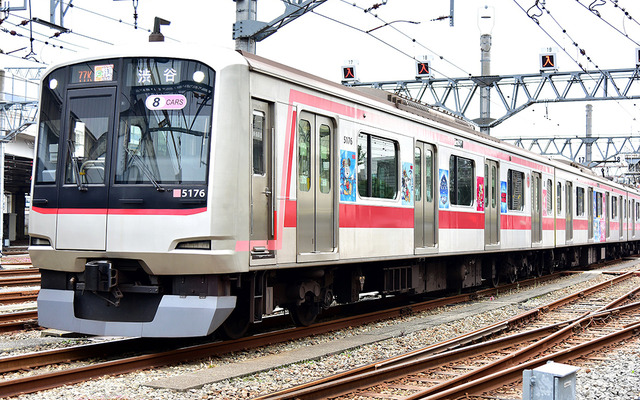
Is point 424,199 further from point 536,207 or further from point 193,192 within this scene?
point 536,207

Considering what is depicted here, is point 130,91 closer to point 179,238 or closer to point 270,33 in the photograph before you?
point 179,238

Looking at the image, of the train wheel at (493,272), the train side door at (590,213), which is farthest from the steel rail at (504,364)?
the train side door at (590,213)

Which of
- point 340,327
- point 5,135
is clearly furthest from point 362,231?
point 5,135

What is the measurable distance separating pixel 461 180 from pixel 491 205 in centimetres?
182

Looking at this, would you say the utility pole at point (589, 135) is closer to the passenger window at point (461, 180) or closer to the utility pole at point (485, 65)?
the utility pole at point (485, 65)

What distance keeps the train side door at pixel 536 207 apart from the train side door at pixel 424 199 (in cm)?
650

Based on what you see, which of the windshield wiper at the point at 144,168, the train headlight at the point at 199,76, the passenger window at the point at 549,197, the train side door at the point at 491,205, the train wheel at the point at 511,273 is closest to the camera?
the windshield wiper at the point at 144,168

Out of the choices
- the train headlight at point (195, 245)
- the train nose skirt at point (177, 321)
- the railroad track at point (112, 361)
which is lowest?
the railroad track at point (112, 361)

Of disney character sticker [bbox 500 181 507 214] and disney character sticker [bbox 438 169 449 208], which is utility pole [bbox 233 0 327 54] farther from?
disney character sticker [bbox 500 181 507 214]

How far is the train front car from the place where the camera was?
7.68 m

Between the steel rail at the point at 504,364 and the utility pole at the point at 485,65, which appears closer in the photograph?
the steel rail at the point at 504,364

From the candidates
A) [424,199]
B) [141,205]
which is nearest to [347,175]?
[424,199]

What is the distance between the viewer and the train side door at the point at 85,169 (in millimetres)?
8023

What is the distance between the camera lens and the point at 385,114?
1124 cm
